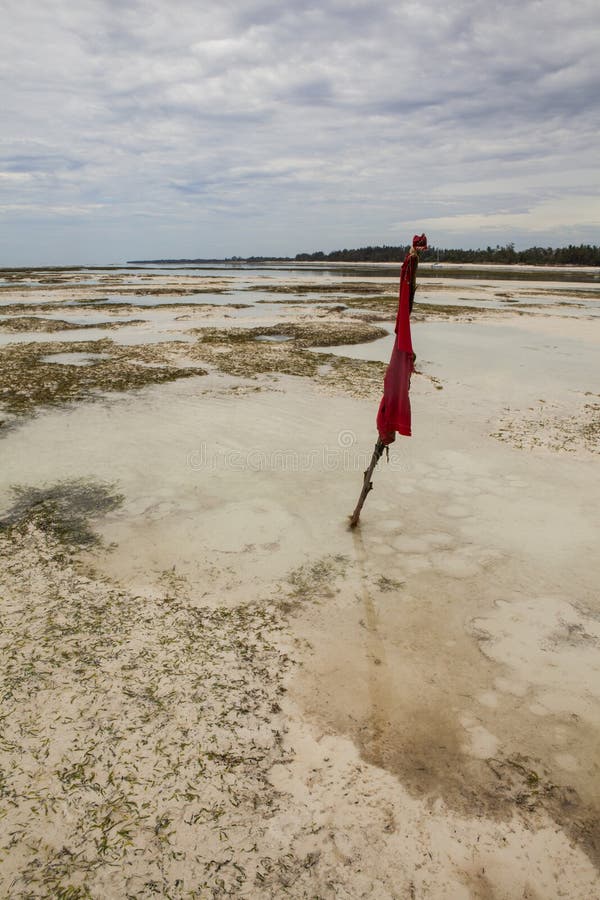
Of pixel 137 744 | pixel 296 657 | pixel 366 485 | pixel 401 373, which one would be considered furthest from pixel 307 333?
pixel 137 744

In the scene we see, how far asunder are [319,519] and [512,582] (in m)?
2.62

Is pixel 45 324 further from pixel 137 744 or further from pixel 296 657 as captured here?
pixel 137 744

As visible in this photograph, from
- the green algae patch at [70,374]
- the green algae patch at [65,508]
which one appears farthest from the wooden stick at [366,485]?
the green algae patch at [70,374]

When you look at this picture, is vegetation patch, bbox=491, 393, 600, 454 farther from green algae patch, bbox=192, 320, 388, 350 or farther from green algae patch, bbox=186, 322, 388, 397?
green algae patch, bbox=192, 320, 388, 350

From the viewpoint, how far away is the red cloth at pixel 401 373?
516 centimetres

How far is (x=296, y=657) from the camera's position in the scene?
4664 mm

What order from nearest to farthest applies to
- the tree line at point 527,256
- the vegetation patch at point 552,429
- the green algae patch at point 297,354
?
the vegetation patch at point 552,429
the green algae patch at point 297,354
the tree line at point 527,256

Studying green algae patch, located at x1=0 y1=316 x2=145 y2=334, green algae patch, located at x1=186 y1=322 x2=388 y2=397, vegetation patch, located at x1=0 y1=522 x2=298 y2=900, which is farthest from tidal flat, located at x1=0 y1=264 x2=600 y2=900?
green algae patch, located at x1=0 y1=316 x2=145 y2=334

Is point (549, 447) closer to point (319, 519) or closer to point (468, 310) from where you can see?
point (319, 519)

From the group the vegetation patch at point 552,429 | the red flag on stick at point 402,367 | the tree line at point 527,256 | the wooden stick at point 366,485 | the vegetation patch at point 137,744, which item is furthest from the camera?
the tree line at point 527,256

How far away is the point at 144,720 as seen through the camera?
3949mm

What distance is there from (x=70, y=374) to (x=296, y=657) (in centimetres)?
1280

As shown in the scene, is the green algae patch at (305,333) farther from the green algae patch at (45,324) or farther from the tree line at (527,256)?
the tree line at (527,256)

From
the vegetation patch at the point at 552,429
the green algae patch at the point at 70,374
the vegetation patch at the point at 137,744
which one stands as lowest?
the vegetation patch at the point at 137,744
